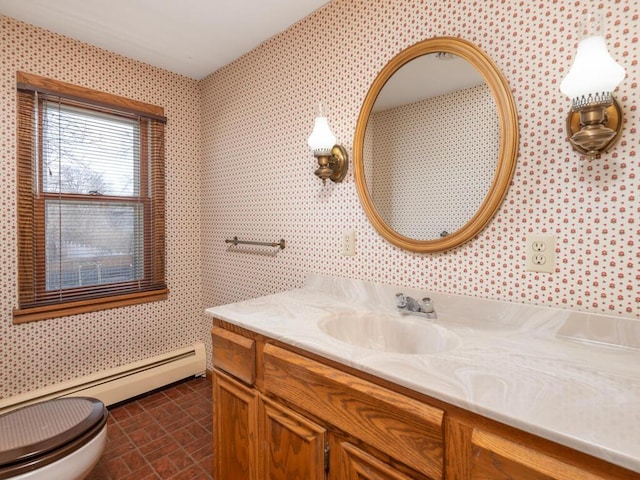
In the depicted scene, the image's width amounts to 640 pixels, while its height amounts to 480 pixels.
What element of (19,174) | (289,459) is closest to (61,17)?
(19,174)

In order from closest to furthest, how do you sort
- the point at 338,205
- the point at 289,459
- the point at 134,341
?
1. the point at 289,459
2. the point at 338,205
3. the point at 134,341

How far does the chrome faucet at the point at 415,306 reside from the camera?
4.26ft

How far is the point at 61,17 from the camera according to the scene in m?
1.86

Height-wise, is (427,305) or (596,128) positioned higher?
(596,128)

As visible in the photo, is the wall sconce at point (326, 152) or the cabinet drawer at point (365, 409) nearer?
the cabinet drawer at point (365, 409)

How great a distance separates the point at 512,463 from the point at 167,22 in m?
2.44

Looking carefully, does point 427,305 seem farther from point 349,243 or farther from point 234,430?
point 234,430

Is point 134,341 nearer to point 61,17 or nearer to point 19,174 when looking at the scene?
point 19,174

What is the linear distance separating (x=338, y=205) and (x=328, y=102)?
0.55m

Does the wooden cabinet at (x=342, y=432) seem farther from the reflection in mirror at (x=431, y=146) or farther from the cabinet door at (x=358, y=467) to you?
the reflection in mirror at (x=431, y=146)

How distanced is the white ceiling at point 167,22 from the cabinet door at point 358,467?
2002 millimetres

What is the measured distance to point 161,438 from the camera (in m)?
1.95

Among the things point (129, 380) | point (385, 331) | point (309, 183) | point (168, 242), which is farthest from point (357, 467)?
point (168, 242)

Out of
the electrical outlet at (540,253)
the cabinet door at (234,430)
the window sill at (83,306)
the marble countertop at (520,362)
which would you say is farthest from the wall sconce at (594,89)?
the window sill at (83,306)
